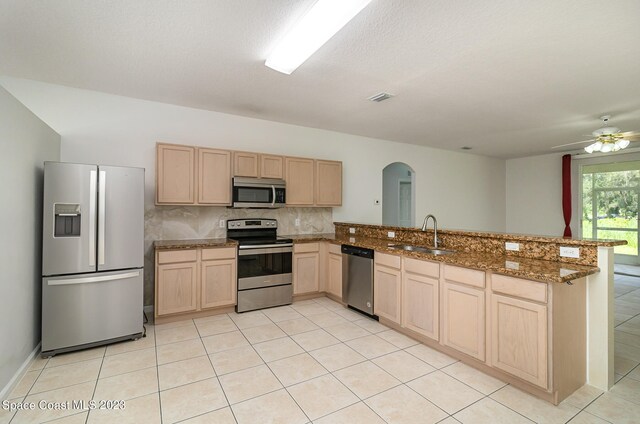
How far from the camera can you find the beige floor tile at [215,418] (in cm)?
186

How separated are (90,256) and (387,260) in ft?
9.75

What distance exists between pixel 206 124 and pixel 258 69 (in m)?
1.59

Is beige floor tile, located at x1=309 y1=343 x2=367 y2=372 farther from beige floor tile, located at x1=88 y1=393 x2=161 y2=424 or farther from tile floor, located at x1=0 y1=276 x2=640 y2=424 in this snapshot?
beige floor tile, located at x1=88 y1=393 x2=161 y2=424

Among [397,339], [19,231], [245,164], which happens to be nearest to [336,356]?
[397,339]

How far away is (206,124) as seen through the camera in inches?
164

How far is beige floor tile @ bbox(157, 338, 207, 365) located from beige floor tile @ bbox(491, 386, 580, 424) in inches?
97.0

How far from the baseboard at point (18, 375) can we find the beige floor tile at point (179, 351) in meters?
0.95

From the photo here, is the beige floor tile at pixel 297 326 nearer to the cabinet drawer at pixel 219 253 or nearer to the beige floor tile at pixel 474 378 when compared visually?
the cabinet drawer at pixel 219 253

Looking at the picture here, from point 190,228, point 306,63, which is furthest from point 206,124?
point 306,63

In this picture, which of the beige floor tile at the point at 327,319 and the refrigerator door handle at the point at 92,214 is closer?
the refrigerator door handle at the point at 92,214

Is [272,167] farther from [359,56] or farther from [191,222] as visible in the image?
[359,56]

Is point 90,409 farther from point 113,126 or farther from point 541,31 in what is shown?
point 541,31

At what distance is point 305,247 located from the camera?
4.29 metres

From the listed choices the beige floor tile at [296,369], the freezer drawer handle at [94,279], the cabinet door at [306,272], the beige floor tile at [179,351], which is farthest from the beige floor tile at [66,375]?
the cabinet door at [306,272]
